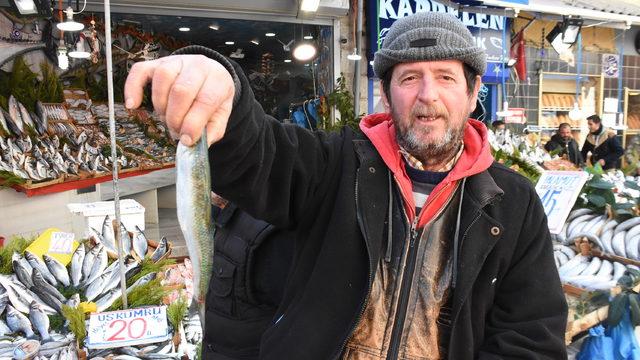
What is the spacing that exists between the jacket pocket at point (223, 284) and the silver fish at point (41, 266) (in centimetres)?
186

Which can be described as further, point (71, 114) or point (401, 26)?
point (71, 114)

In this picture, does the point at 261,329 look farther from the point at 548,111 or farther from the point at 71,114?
the point at 548,111

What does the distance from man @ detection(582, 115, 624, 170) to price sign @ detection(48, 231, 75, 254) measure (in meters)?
8.40

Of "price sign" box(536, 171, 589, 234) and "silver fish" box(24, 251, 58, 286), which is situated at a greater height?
Result: "price sign" box(536, 171, 589, 234)

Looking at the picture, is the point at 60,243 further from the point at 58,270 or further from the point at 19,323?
the point at 19,323

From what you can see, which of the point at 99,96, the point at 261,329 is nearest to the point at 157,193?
the point at 99,96

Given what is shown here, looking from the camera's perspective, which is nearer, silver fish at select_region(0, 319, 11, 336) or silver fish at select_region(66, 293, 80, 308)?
silver fish at select_region(0, 319, 11, 336)

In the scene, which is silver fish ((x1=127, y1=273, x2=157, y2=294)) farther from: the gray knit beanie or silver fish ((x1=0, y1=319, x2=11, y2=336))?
the gray knit beanie

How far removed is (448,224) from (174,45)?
946 cm

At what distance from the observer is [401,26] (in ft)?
5.60

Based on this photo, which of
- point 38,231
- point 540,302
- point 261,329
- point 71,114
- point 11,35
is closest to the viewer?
point 540,302

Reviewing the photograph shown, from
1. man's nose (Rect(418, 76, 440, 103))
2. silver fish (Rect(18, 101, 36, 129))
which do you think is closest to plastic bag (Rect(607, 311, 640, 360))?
man's nose (Rect(418, 76, 440, 103))

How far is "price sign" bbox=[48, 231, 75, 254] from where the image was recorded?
338 centimetres

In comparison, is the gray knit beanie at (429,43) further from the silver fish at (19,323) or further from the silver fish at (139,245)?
the silver fish at (139,245)
